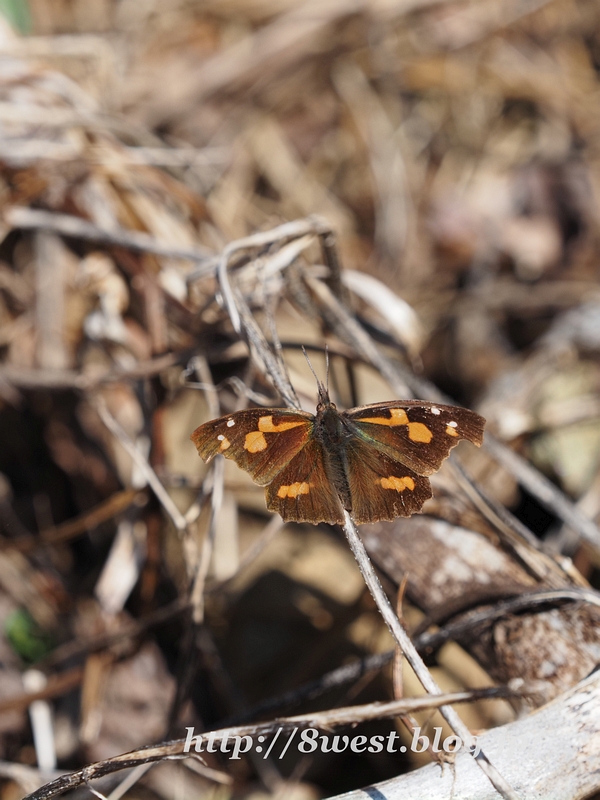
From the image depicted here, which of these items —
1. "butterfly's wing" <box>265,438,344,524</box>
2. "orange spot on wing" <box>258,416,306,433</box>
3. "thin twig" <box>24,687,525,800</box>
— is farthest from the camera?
"orange spot on wing" <box>258,416,306,433</box>

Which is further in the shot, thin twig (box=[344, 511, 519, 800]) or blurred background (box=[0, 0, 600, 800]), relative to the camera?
blurred background (box=[0, 0, 600, 800])

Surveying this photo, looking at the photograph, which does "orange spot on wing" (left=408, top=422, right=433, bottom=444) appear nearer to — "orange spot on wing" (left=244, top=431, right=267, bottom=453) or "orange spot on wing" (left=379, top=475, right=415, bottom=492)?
"orange spot on wing" (left=379, top=475, right=415, bottom=492)

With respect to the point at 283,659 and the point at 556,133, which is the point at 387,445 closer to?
the point at 283,659

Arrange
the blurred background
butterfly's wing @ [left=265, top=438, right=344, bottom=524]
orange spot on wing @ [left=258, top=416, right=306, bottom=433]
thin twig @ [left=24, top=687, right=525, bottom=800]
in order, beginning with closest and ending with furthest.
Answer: thin twig @ [left=24, top=687, right=525, bottom=800] < butterfly's wing @ [left=265, top=438, right=344, bottom=524] < orange spot on wing @ [left=258, top=416, right=306, bottom=433] < the blurred background

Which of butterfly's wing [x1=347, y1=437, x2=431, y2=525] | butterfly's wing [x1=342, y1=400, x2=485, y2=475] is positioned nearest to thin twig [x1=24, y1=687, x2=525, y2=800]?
butterfly's wing [x1=347, y1=437, x2=431, y2=525]

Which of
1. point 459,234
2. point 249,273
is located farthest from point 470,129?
point 249,273

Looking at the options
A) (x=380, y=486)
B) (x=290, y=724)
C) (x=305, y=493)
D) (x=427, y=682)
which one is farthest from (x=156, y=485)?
(x=427, y=682)

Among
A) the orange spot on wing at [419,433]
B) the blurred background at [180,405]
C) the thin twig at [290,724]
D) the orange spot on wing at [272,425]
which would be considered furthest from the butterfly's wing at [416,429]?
the thin twig at [290,724]
